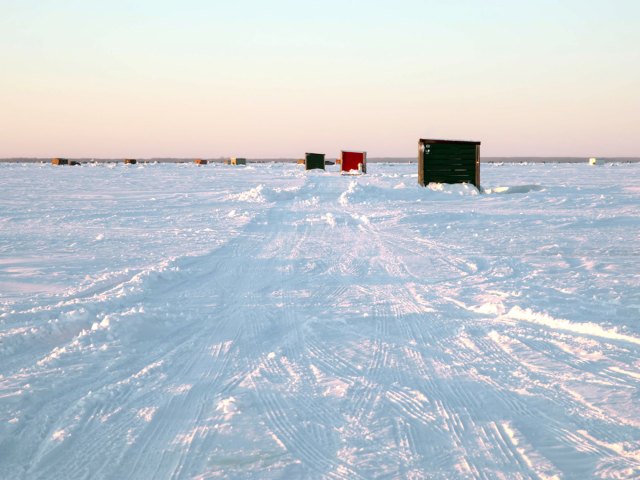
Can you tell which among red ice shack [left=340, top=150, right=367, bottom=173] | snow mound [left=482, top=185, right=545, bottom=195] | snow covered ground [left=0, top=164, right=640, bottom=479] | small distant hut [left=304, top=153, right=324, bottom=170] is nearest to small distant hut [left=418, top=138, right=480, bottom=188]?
snow mound [left=482, top=185, right=545, bottom=195]

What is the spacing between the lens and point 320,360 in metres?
4.54

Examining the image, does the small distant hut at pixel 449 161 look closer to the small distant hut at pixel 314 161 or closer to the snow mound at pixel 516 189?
the snow mound at pixel 516 189

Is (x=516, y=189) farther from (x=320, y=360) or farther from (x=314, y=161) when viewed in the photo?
(x=314, y=161)

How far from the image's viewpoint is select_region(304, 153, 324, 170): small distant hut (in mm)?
50353

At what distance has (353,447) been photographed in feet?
10.2

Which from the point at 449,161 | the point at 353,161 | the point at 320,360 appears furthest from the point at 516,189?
the point at 353,161

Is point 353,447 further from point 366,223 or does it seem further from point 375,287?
point 366,223

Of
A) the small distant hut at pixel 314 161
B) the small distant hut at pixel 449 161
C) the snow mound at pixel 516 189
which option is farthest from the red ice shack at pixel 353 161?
the snow mound at pixel 516 189

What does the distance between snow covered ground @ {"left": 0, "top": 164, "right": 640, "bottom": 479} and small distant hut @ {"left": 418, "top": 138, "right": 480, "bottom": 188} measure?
13513 millimetres

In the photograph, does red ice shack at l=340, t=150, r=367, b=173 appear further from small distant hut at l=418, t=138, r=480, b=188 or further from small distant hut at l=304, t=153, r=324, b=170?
small distant hut at l=418, t=138, r=480, b=188

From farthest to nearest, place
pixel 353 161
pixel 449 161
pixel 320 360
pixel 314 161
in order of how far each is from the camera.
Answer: pixel 314 161, pixel 353 161, pixel 449 161, pixel 320 360

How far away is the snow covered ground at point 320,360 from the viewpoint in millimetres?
3039

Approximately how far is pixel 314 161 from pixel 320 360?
4746 cm

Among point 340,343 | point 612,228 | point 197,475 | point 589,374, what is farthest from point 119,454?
point 612,228
